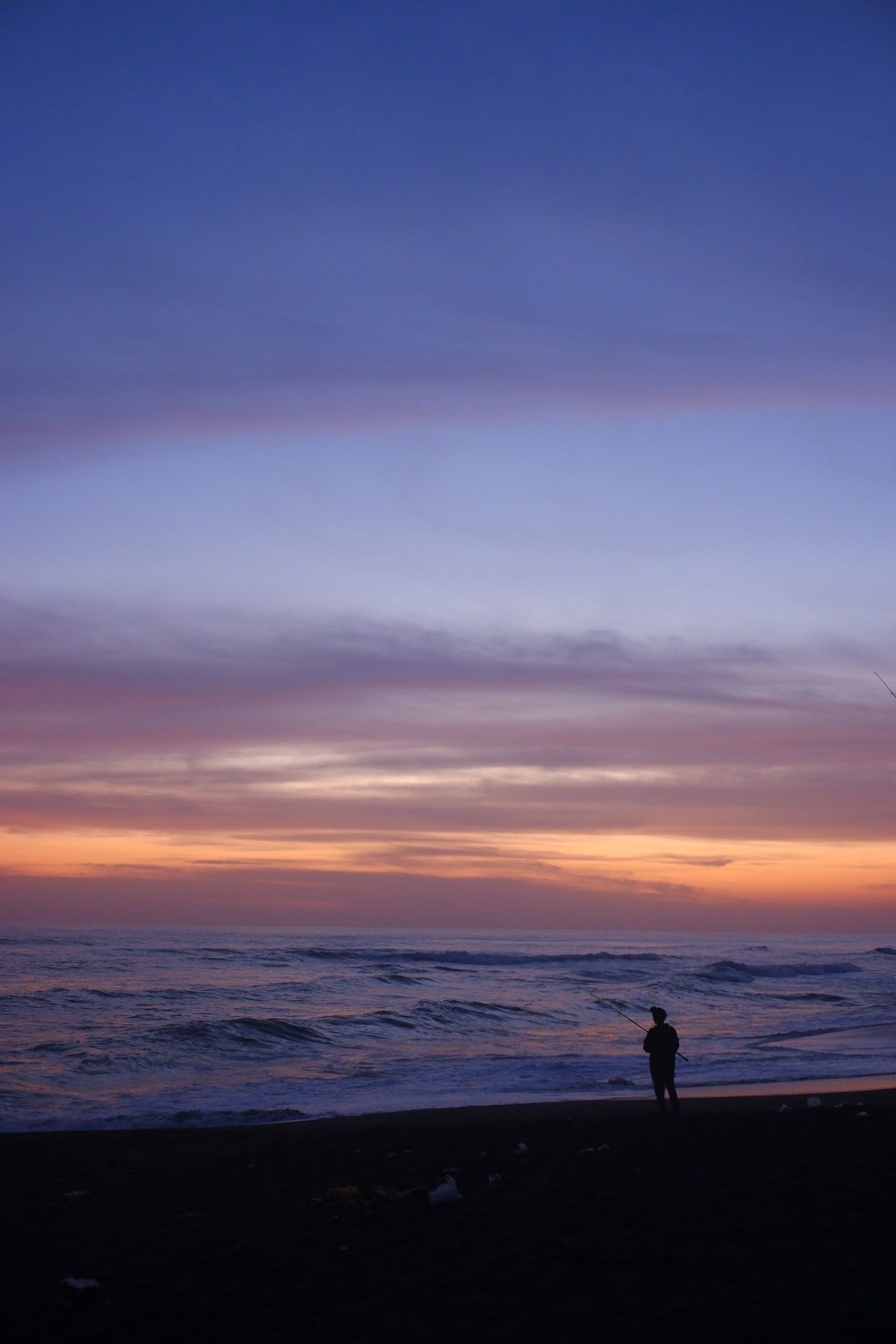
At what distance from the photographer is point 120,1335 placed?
5375 mm

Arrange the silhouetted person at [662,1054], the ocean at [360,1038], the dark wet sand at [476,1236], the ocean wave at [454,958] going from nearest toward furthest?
the dark wet sand at [476,1236] < the silhouetted person at [662,1054] < the ocean at [360,1038] < the ocean wave at [454,958]

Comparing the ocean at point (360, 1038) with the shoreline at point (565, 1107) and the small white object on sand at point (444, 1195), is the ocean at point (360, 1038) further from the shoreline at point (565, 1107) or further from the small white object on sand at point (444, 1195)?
the small white object on sand at point (444, 1195)

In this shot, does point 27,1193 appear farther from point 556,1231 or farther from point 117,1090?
point 117,1090

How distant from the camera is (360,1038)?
74.4ft

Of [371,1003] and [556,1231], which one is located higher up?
[556,1231]

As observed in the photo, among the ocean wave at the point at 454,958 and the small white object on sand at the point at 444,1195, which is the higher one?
the small white object on sand at the point at 444,1195

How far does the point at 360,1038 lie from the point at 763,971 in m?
38.3

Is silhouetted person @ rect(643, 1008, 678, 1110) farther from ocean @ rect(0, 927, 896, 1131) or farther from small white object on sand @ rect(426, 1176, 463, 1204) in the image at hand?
small white object on sand @ rect(426, 1176, 463, 1204)

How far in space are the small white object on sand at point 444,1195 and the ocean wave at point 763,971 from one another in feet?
128

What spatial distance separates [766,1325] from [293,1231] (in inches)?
149

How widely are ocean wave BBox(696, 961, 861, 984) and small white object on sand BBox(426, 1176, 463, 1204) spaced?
39093mm

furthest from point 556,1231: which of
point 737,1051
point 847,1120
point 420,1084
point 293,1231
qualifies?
point 737,1051

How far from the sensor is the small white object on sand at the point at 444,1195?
7.75m

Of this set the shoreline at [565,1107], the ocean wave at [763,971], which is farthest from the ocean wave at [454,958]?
the shoreline at [565,1107]
